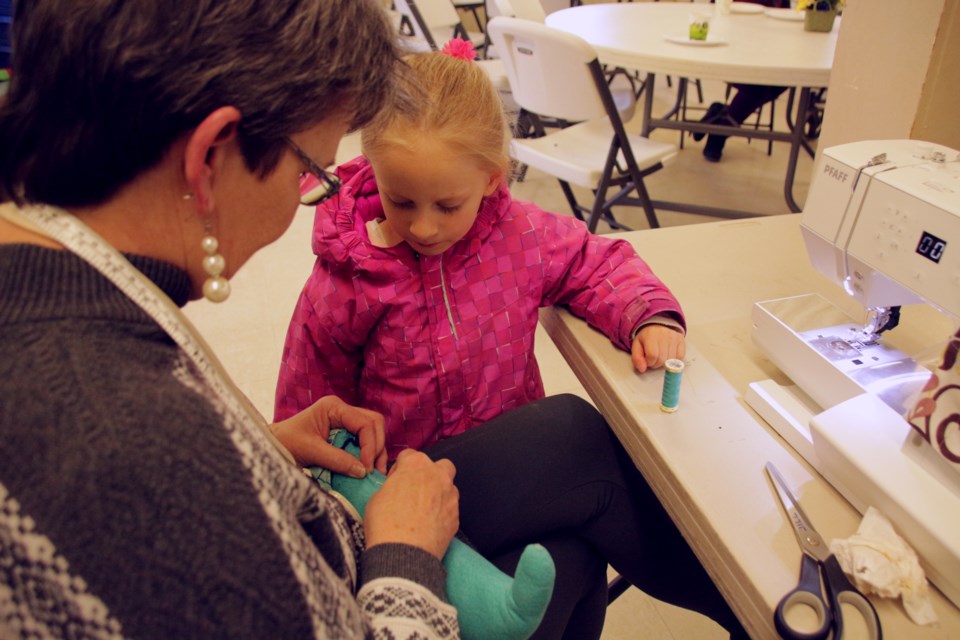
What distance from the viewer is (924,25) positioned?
1.14 metres

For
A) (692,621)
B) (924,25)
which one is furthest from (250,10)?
(692,621)

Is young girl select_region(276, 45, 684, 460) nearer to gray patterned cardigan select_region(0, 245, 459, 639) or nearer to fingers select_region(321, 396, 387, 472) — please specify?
fingers select_region(321, 396, 387, 472)

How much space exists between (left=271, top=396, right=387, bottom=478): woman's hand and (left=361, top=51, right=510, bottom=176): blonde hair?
39cm

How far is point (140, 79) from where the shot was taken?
0.52 m

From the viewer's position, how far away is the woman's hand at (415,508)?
0.78 meters

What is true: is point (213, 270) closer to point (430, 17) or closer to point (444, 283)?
point (444, 283)

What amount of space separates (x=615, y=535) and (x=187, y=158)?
807 millimetres

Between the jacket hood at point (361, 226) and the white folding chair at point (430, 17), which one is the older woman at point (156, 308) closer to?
the jacket hood at point (361, 226)

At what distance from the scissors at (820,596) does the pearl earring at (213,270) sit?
60 cm

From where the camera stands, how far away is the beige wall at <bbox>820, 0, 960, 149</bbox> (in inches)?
44.9

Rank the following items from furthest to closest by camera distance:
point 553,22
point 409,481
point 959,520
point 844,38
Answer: point 553,22 < point 844,38 < point 409,481 < point 959,520

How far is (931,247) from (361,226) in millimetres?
767

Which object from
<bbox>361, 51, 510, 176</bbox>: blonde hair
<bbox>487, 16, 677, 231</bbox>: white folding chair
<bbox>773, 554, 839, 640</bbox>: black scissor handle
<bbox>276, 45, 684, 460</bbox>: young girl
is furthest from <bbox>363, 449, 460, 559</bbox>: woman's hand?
<bbox>487, 16, 677, 231</bbox>: white folding chair

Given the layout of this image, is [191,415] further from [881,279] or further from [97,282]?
[881,279]
